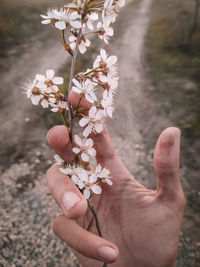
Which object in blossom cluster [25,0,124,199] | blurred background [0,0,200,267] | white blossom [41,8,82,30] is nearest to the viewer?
white blossom [41,8,82,30]

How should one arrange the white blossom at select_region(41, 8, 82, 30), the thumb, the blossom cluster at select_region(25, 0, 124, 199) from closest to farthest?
the white blossom at select_region(41, 8, 82, 30) < the blossom cluster at select_region(25, 0, 124, 199) < the thumb

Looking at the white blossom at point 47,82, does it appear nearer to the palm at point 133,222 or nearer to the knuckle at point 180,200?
the palm at point 133,222

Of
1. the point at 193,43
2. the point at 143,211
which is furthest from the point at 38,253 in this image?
the point at 193,43

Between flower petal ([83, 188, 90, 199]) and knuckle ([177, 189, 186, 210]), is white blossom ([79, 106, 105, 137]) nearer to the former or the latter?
flower petal ([83, 188, 90, 199])

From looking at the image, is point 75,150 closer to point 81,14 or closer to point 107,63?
point 107,63

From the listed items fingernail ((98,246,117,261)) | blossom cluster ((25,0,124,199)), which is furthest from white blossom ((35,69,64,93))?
fingernail ((98,246,117,261))

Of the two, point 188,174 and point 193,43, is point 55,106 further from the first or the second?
point 193,43

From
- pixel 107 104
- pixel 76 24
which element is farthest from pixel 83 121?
pixel 76 24
